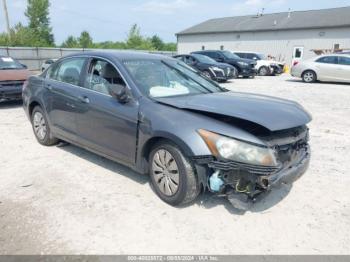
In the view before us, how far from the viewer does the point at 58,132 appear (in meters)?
5.09

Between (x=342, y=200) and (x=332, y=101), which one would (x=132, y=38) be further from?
(x=342, y=200)

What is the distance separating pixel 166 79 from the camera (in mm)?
4254

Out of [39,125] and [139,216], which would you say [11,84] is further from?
[139,216]

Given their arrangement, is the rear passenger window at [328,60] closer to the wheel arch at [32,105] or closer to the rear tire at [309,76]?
the rear tire at [309,76]

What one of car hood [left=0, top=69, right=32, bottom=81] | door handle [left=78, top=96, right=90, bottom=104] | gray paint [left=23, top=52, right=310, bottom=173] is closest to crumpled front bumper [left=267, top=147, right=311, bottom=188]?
gray paint [left=23, top=52, right=310, bottom=173]

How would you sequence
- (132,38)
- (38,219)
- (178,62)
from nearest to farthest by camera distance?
(38,219)
(178,62)
(132,38)

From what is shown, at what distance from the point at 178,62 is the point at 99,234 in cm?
279

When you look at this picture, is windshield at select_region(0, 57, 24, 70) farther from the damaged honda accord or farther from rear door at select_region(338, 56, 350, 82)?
rear door at select_region(338, 56, 350, 82)

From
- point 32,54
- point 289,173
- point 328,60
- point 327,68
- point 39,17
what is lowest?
point 289,173

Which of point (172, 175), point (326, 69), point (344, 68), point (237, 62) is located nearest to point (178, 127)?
point (172, 175)

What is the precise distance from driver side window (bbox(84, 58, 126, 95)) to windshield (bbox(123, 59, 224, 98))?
0.19 metres

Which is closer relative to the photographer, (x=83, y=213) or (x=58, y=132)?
(x=83, y=213)

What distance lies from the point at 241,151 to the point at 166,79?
162cm

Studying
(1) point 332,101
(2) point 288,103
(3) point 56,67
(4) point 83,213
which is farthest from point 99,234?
(1) point 332,101
